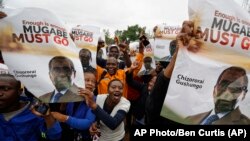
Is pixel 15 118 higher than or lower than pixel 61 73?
lower

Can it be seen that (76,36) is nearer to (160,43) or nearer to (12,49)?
(160,43)

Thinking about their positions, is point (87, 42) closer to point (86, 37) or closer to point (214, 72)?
point (86, 37)

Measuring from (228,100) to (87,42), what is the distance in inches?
146

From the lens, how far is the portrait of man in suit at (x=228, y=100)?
83.9 inches

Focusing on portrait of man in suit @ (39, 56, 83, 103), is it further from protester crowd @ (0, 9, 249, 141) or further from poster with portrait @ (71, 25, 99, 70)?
poster with portrait @ (71, 25, 99, 70)

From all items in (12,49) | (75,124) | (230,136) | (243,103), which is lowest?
(75,124)

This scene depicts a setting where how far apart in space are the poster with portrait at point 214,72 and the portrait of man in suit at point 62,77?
0.94 metres

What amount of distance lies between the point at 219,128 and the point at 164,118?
0.37 m

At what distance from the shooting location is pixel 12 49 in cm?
271

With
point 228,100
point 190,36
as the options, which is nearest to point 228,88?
point 228,100

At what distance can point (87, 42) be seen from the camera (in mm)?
5570

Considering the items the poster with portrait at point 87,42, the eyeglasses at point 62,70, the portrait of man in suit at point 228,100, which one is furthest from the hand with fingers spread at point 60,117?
→ the poster with portrait at point 87,42

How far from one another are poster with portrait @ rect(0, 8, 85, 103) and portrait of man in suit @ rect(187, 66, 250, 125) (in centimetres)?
111

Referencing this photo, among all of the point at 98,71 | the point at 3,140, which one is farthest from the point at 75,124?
the point at 98,71
